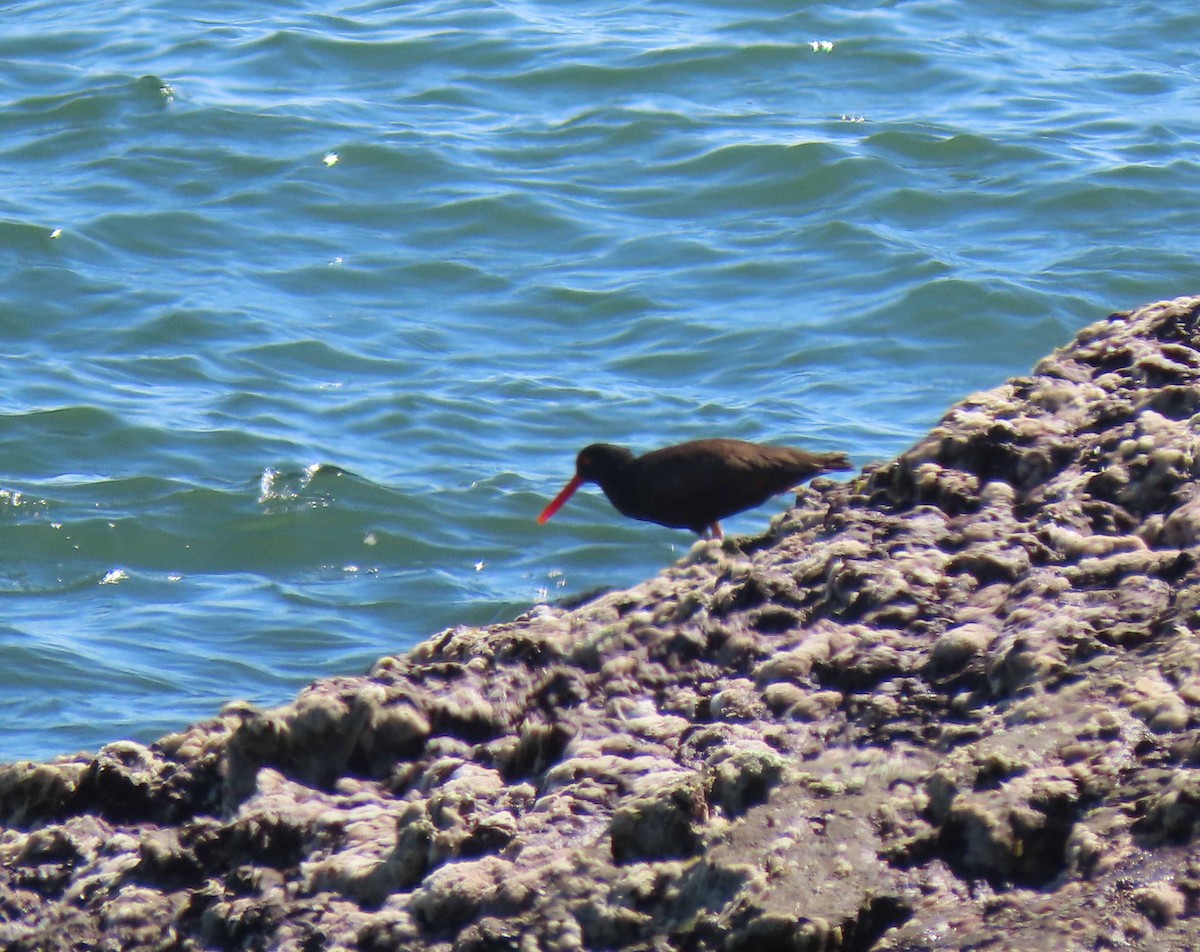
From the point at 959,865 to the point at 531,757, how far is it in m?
0.93

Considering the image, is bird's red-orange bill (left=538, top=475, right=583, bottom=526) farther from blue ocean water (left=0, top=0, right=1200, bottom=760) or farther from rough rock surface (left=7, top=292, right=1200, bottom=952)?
rough rock surface (left=7, top=292, right=1200, bottom=952)

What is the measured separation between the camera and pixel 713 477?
671cm

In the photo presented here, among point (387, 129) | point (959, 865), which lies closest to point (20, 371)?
point (387, 129)

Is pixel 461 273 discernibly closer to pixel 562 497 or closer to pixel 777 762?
pixel 562 497

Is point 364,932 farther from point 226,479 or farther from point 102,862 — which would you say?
point 226,479

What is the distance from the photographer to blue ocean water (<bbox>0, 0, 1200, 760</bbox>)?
8.60 m

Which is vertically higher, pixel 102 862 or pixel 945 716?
pixel 945 716

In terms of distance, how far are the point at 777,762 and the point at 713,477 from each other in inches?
153

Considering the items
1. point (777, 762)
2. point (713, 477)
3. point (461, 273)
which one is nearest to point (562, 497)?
point (713, 477)

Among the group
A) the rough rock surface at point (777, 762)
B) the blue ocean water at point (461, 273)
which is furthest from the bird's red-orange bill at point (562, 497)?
the rough rock surface at point (777, 762)

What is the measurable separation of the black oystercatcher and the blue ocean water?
4.10ft

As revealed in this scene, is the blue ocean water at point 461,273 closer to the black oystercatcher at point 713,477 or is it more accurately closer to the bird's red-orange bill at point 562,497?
the bird's red-orange bill at point 562,497

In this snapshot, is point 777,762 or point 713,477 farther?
point 713,477

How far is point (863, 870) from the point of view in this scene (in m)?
2.67
